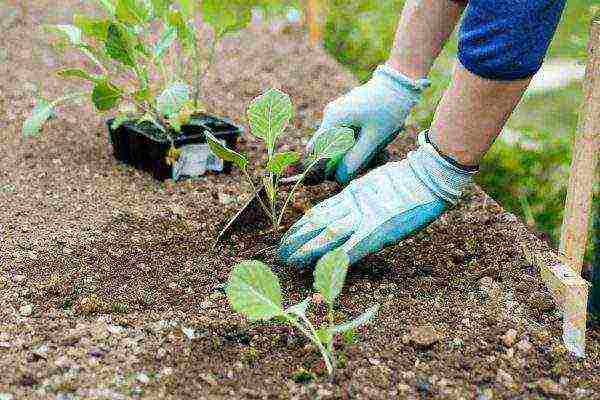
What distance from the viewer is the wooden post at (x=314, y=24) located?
2740mm

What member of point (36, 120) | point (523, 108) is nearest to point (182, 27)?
point (36, 120)

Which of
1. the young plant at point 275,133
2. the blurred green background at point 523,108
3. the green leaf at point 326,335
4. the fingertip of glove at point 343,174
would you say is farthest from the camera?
the blurred green background at point 523,108

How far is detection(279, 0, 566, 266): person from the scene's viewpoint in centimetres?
120

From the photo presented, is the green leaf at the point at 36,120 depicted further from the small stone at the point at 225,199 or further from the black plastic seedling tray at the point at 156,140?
the small stone at the point at 225,199

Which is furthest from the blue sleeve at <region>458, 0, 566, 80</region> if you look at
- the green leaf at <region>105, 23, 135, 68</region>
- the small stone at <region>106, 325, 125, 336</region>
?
the green leaf at <region>105, 23, 135, 68</region>

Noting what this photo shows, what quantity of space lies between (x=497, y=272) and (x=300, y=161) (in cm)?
52

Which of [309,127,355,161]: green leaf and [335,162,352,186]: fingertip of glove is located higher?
[309,127,355,161]: green leaf

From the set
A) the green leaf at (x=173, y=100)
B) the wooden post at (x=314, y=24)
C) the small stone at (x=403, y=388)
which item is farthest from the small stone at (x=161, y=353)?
the wooden post at (x=314, y=24)

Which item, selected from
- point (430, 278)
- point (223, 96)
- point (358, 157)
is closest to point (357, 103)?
point (358, 157)

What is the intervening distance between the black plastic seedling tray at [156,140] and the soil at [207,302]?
33 mm

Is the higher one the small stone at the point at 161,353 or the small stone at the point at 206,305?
the small stone at the point at 161,353

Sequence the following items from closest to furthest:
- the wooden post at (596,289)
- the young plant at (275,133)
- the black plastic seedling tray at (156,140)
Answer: the young plant at (275,133) → the wooden post at (596,289) → the black plastic seedling tray at (156,140)

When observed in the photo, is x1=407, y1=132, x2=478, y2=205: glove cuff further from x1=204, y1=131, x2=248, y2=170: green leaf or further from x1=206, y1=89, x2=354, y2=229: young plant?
x1=204, y1=131, x2=248, y2=170: green leaf

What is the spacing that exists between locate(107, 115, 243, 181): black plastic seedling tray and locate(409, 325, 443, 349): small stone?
0.73 meters
